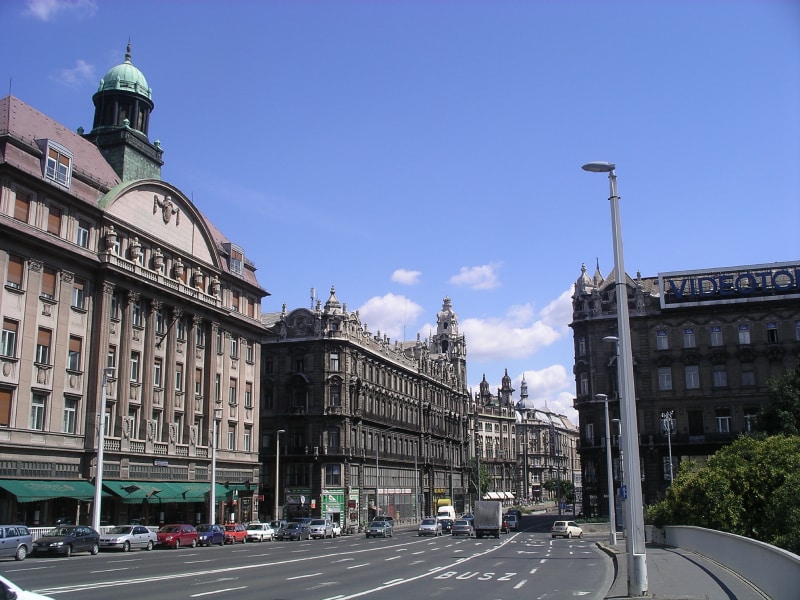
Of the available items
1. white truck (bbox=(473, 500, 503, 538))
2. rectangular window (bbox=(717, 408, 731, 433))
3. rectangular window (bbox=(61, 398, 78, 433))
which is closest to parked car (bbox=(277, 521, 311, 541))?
white truck (bbox=(473, 500, 503, 538))

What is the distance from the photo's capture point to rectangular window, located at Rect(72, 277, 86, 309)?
161 feet

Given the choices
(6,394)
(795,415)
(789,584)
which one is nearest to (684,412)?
(795,415)

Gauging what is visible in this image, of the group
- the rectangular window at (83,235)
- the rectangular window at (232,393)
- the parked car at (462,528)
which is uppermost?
the rectangular window at (83,235)

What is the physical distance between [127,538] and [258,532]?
55.9 ft

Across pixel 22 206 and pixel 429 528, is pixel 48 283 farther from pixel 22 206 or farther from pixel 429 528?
pixel 429 528

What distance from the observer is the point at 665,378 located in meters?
78.2

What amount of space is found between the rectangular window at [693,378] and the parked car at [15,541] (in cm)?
6153

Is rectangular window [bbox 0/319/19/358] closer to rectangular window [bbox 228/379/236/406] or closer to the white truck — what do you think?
rectangular window [bbox 228/379/236/406]

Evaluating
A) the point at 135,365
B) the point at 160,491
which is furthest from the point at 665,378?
the point at 135,365

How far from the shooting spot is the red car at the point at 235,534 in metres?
53.4

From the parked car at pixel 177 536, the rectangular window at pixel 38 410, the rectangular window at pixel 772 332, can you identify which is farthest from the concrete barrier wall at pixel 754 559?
the rectangular window at pixel 772 332

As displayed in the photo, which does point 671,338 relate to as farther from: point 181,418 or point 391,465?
point 181,418

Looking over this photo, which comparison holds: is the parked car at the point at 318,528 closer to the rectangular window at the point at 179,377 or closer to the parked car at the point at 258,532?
the parked car at the point at 258,532

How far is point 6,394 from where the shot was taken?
142 ft
